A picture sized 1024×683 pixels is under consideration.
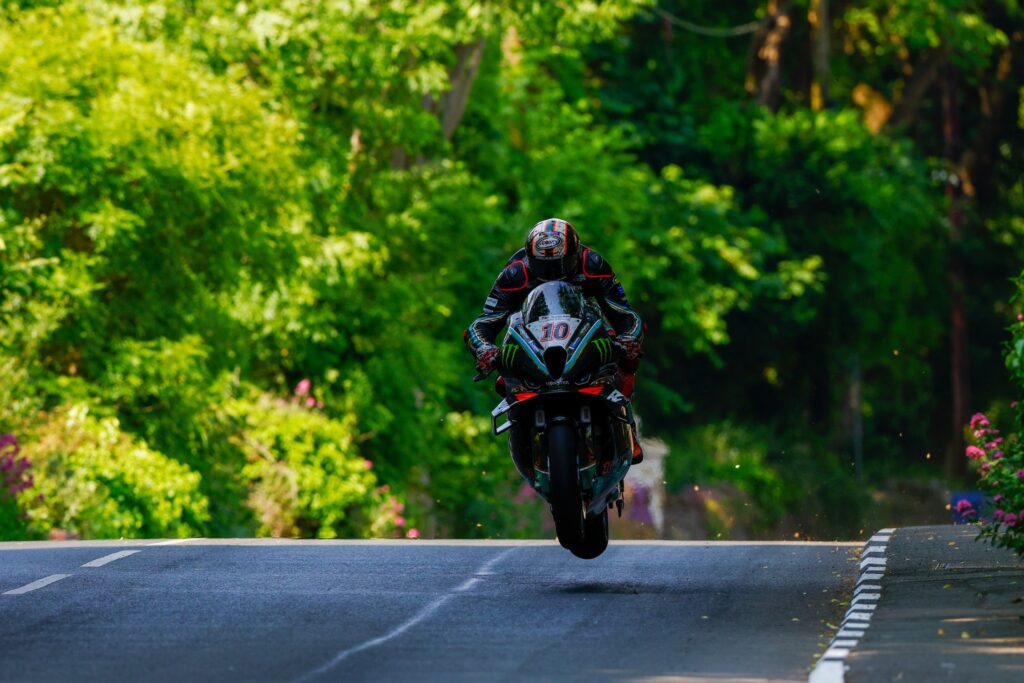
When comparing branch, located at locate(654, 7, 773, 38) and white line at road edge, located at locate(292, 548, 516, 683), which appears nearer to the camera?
white line at road edge, located at locate(292, 548, 516, 683)

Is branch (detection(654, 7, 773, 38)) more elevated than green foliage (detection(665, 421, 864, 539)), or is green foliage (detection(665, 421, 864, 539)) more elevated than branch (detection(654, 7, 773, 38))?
branch (detection(654, 7, 773, 38))

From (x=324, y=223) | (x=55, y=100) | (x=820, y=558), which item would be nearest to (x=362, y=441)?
(x=324, y=223)

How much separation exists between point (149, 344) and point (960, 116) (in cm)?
3513

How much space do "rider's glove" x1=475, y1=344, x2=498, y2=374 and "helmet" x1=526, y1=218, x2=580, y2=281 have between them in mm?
536

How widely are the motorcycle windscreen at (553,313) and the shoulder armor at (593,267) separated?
0.28 m

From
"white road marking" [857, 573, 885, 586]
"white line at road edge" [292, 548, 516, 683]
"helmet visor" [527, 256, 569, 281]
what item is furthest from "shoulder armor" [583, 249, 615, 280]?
"white road marking" [857, 573, 885, 586]

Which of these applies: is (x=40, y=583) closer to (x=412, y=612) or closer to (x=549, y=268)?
(x=412, y=612)

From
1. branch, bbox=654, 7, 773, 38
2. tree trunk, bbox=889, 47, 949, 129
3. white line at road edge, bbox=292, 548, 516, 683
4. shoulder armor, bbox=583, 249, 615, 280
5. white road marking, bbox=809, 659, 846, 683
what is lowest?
white road marking, bbox=809, 659, 846, 683

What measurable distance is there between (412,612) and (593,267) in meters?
2.92

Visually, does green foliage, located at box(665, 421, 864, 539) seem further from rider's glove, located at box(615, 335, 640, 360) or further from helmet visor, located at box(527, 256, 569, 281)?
helmet visor, located at box(527, 256, 569, 281)

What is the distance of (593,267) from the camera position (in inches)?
615

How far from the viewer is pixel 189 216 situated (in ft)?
91.8

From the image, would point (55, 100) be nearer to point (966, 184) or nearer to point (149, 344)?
point (149, 344)

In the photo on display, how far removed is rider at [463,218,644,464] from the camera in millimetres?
15375
